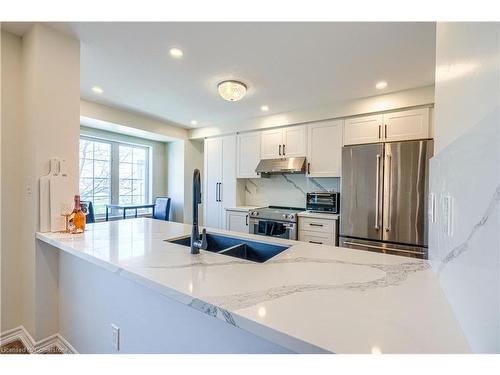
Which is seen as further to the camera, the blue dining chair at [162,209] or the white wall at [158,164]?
the white wall at [158,164]

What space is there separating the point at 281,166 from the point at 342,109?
1118mm

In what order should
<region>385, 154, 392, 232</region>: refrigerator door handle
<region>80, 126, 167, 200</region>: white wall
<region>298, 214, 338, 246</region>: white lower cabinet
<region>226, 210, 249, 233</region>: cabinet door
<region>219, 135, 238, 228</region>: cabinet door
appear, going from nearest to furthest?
<region>385, 154, 392, 232</region>: refrigerator door handle < <region>298, 214, 338, 246</region>: white lower cabinet < <region>226, 210, 249, 233</region>: cabinet door < <region>219, 135, 238, 228</region>: cabinet door < <region>80, 126, 167, 200</region>: white wall

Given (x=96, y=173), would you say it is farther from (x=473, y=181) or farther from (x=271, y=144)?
(x=473, y=181)

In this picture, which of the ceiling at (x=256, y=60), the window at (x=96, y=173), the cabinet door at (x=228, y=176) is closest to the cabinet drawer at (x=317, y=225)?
the cabinet door at (x=228, y=176)

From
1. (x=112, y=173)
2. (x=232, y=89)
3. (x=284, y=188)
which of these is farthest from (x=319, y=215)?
(x=112, y=173)

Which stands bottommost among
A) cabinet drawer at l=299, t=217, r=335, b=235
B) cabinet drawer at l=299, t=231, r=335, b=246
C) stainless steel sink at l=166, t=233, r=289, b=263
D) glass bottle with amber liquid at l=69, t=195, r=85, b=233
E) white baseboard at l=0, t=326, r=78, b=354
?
white baseboard at l=0, t=326, r=78, b=354

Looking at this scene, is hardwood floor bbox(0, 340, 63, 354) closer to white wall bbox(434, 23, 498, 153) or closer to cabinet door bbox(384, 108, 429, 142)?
white wall bbox(434, 23, 498, 153)

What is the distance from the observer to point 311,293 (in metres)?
0.81

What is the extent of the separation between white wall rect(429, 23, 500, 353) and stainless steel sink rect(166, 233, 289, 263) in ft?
2.82

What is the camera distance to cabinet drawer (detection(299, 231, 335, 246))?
307 cm

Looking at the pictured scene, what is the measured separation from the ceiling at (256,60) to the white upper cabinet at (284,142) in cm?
47

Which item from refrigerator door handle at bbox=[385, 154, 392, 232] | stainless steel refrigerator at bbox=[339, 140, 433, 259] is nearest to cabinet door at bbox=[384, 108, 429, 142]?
stainless steel refrigerator at bbox=[339, 140, 433, 259]

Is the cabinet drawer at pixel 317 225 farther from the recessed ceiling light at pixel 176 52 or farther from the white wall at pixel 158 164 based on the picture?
the white wall at pixel 158 164

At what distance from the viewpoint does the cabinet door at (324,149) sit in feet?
10.6
